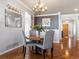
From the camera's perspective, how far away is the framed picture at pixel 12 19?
4.54 meters

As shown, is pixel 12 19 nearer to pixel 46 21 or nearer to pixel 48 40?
pixel 48 40

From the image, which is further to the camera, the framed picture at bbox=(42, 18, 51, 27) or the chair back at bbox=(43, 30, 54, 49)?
the framed picture at bbox=(42, 18, 51, 27)

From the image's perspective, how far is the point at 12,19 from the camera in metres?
5.00

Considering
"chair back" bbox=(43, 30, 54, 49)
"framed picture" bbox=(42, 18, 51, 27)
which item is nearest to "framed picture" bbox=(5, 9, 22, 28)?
"chair back" bbox=(43, 30, 54, 49)

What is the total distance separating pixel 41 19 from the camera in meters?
8.66

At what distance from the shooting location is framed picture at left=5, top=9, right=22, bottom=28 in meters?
4.54

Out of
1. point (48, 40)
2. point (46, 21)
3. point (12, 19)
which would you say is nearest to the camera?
point (48, 40)

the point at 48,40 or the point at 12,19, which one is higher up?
the point at 12,19

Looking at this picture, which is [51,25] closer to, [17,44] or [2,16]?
[17,44]

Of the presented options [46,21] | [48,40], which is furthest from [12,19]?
[46,21]

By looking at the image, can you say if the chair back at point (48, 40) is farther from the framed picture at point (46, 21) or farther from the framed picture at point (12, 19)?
the framed picture at point (46, 21)

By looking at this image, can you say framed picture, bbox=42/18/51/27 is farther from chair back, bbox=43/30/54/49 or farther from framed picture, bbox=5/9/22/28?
chair back, bbox=43/30/54/49

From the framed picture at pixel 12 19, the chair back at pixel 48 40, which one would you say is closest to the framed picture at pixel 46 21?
the framed picture at pixel 12 19

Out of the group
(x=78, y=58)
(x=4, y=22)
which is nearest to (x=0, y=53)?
(x=4, y=22)
